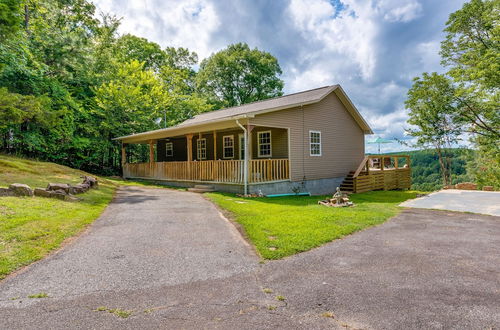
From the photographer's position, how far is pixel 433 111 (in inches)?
731

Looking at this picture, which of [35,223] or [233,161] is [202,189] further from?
[35,223]

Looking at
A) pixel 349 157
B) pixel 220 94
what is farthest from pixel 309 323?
pixel 220 94

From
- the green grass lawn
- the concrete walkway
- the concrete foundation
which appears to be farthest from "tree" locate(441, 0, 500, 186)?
the green grass lawn

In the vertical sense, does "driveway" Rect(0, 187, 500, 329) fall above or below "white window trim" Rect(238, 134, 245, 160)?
below

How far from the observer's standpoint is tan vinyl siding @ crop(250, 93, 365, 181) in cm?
1295

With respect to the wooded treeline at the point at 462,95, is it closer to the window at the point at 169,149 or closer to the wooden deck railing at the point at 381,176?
the wooden deck railing at the point at 381,176

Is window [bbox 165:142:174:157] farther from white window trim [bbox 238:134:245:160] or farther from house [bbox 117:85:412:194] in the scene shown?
white window trim [bbox 238:134:245:160]

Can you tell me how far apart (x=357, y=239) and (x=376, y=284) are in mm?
2090

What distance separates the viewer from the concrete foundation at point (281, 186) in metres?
11.7

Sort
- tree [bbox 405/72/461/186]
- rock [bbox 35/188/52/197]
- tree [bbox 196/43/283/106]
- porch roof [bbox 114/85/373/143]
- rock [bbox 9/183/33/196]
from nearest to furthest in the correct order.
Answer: rock [bbox 9/183/33/196], rock [bbox 35/188/52/197], porch roof [bbox 114/85/373/143], tree [bbox 405/72/461/186], tree [bbox 196/43/283/106]

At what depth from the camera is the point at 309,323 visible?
2502mm

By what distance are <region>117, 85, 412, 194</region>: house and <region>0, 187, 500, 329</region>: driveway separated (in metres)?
6.42

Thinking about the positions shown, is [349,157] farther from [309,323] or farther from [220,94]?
[220,94]

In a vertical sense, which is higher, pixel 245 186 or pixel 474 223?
pixel 245 186
